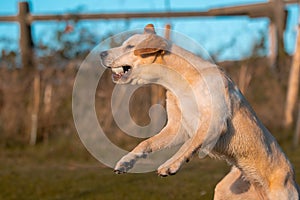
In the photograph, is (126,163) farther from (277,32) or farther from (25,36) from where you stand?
(277,32)

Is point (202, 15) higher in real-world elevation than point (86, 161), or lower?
higher

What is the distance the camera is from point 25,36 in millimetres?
15992

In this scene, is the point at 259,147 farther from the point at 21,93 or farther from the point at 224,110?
the point at 21,93

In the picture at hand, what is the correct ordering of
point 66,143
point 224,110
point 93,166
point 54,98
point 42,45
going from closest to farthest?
point 224,110 → point 93,166 → point 66,143 → point 54,98 → point 42,45

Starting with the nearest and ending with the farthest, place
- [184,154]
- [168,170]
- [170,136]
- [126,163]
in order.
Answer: [168,170], [184,154], [126,163], [170,136]

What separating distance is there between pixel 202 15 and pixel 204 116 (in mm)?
12070

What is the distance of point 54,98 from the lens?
14594 mm

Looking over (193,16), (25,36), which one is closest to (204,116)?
(25,36)

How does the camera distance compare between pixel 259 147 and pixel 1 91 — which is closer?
pixel 259 147

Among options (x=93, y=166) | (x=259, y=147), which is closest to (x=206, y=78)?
(x=259, y=147)

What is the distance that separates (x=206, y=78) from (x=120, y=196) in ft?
12.0

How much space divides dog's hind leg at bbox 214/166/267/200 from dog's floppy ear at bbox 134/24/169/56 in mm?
1394

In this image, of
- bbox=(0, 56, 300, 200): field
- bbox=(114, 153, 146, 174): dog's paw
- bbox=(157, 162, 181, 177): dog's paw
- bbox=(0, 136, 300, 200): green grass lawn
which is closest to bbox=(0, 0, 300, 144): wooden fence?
bbox=(0, 56, 300, 200): field

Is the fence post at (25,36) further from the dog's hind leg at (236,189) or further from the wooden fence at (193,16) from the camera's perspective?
the dog's hind leg at (236,189)
